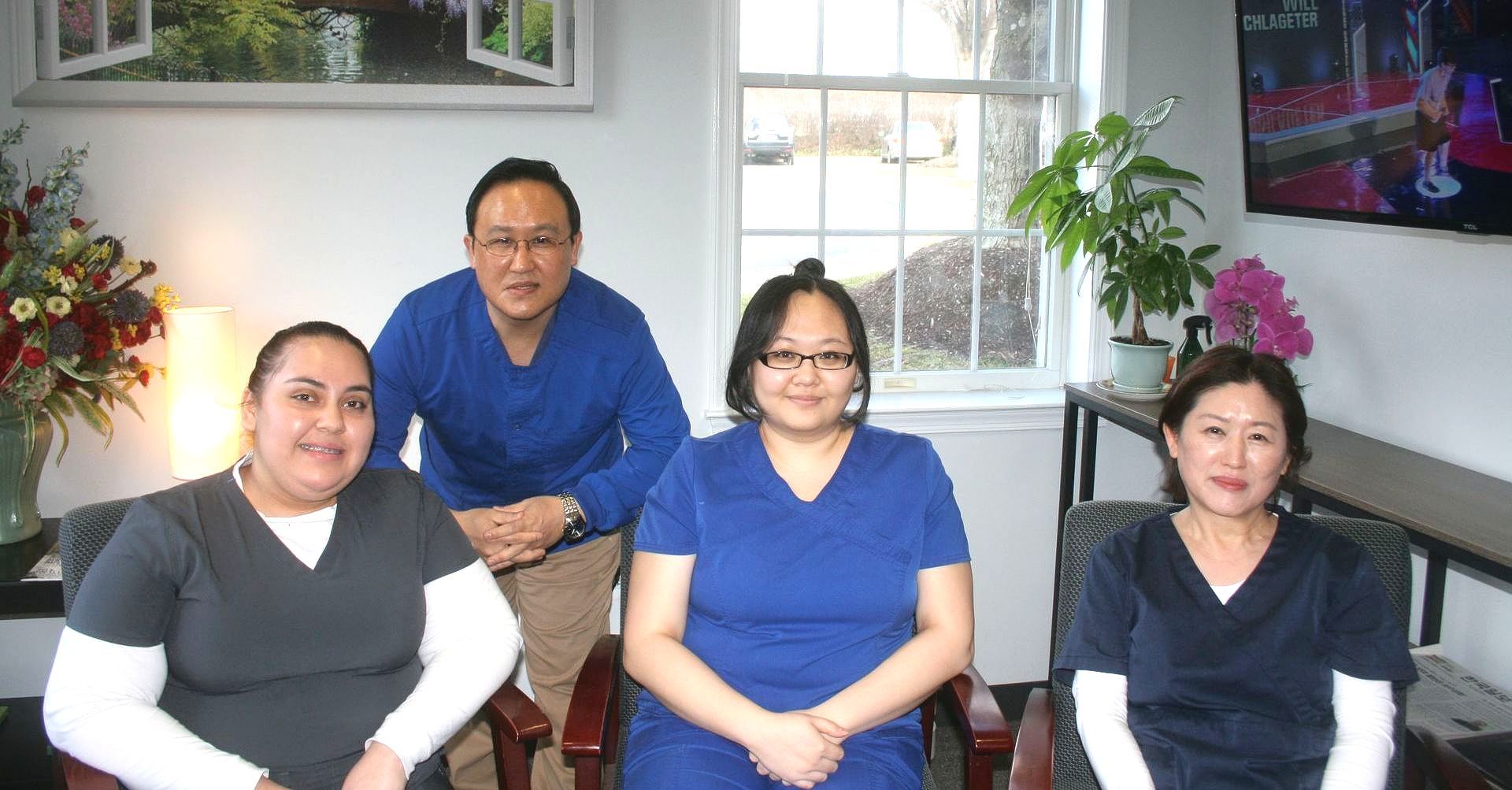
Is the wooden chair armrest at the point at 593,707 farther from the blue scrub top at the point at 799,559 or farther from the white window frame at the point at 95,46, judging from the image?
Result: the white window frame at the point at 95,46

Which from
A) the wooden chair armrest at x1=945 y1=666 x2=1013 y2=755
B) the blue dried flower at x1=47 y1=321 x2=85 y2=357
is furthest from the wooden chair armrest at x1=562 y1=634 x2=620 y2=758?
the blue dried flower at x1=47 y1=321 x2=85 y2=357

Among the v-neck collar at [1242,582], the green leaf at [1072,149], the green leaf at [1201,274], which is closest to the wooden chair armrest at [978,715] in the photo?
the v-neck collar at [1242,582]

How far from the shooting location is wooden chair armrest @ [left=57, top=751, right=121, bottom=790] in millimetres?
1581

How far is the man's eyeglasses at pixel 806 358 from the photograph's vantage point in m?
1.85

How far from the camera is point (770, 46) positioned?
3.19 meters

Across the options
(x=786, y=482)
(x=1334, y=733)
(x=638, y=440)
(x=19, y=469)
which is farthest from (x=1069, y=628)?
(x=19, y=469)

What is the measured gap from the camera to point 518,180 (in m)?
2.18

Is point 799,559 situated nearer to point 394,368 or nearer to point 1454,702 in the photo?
point 394,368

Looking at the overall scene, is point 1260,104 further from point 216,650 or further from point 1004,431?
point 216,650

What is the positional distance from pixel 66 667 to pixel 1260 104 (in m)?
2.75

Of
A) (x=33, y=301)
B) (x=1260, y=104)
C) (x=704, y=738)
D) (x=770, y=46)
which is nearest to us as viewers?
(x=704, y=738)

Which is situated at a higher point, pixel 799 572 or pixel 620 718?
pixel 799 572

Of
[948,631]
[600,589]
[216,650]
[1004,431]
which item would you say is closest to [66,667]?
[216,650]

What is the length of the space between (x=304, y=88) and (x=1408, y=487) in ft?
8.72
